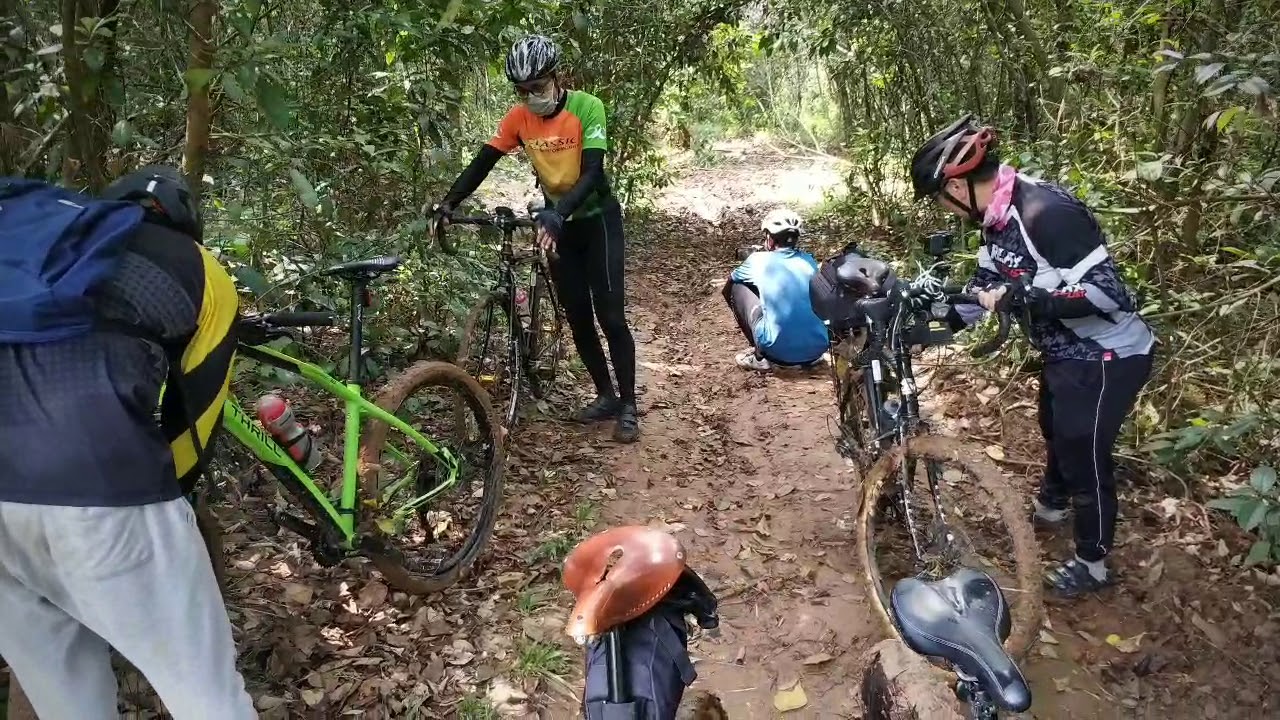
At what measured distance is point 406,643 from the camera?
317 centimetres

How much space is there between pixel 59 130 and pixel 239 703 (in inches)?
82.4

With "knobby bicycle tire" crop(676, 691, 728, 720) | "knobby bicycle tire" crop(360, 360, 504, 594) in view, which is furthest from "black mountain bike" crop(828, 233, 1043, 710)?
"knobby bicycle tire" crop(360, 360, 504, 594)

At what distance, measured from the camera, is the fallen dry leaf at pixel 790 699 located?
300 centimetres

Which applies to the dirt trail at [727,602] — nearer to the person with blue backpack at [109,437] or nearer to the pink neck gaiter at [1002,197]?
the person with blue backpack at [109,437]

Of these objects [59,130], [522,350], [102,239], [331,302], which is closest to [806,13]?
[522,350]

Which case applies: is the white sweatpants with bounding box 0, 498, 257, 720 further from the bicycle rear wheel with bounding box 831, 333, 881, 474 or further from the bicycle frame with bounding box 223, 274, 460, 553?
the bicycle rear wheel with bounding box 831, 333, 881, 474

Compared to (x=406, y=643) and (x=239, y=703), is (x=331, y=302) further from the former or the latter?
(x=239, y=703)

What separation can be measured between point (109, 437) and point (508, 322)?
3.24m

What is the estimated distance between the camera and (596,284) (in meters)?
4.71

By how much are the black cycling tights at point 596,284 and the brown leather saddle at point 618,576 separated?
3055 mm

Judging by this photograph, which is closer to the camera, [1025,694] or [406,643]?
[1025,694]

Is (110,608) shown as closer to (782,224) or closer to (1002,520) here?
(1002,520)

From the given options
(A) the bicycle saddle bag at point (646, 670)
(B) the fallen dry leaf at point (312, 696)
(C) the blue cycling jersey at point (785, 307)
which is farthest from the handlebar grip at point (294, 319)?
(C) the blue cycling jersey at point (785, 307)

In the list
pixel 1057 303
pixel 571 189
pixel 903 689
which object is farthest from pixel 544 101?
pixel 903 689
